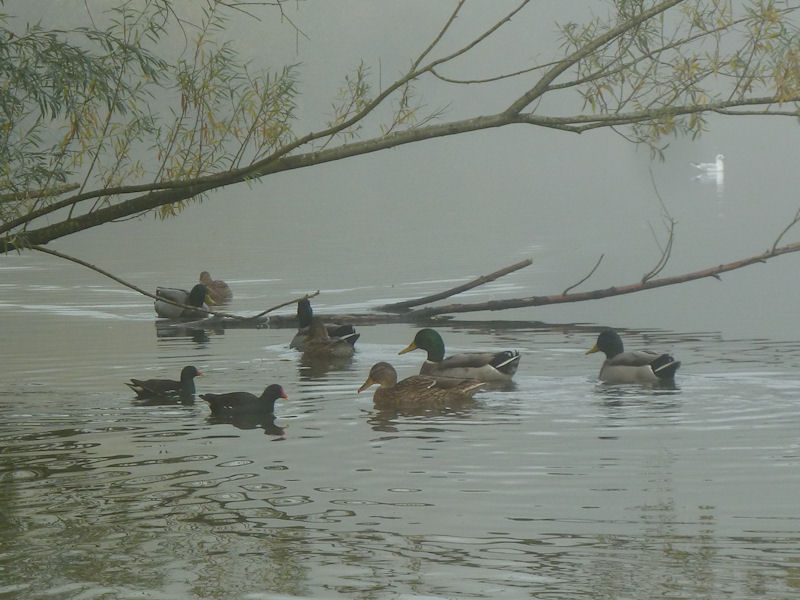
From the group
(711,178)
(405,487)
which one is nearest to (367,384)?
(405,487)

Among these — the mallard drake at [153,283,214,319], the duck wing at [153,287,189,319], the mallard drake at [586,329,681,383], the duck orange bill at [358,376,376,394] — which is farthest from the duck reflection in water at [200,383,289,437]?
the mallard drake at [153,283,214,319]

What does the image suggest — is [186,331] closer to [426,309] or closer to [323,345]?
[426,309]

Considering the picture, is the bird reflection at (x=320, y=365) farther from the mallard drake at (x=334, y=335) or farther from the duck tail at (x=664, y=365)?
the duck tail at (x=664, y=365)

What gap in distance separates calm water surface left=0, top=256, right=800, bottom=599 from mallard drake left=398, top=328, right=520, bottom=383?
465mm

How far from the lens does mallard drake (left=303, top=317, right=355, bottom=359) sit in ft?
68.7

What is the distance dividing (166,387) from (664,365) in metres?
6.03

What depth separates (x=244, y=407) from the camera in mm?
16078

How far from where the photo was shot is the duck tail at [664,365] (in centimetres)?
1762

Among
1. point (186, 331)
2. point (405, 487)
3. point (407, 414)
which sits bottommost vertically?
point (405, 487)

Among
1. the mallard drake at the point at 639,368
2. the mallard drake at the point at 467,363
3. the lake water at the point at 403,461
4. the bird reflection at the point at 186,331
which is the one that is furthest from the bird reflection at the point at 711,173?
the mallard drake at the point at 639,368

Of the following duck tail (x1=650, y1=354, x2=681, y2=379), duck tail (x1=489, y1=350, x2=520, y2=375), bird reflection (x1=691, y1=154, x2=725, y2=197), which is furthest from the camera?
bird reflection (x1=691, y1=154, x2=725, y2=197)

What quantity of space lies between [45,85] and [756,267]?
90.8 feet

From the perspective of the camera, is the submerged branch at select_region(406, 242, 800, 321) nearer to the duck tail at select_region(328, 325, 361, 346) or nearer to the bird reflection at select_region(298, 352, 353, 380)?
the duck tail at select_region(328, 325, 361, 346)

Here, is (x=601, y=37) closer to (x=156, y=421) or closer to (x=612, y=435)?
(x=612, y=435)
